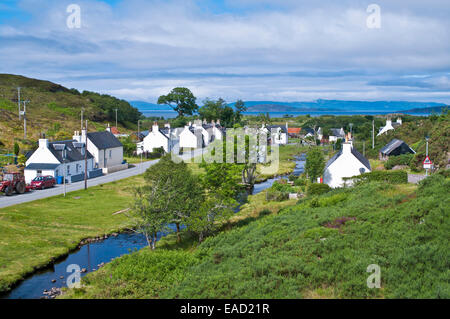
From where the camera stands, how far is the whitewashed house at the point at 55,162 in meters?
52.8

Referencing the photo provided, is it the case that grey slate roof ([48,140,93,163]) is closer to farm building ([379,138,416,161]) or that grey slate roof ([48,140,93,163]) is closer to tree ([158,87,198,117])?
farm building ([379,138,416,161])

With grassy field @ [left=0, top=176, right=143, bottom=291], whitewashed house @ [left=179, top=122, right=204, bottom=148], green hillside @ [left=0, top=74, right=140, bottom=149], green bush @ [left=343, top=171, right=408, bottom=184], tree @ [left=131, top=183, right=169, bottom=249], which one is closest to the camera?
grassy field @ [left=0, top=176, right=143, bottom=291]

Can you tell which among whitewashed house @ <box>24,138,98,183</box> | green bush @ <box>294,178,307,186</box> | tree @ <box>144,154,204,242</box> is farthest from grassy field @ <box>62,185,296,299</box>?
whitewashed house @ <box>24,138,98,183</box>

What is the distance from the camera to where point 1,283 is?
2367 cm

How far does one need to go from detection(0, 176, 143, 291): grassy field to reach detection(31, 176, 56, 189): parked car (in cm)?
456

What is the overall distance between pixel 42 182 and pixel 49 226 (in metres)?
15.9

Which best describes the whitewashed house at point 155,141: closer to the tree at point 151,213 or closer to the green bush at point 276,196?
the green bush at point 276,196

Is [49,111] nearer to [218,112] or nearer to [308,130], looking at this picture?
[218,112]

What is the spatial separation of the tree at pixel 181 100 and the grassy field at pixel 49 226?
112 metres

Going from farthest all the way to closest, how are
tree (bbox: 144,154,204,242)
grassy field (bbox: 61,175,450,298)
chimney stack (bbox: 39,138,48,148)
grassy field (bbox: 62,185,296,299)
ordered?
chimney stack (bbox: 39,138,48,148) < tree (bbox: 144,154,204,242) < grassy field (bbox: 62,185,296,299) < grassy field (bbox: 61,175,450,298)

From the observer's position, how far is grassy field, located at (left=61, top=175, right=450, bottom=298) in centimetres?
1555

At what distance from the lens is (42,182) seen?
1916 inches
